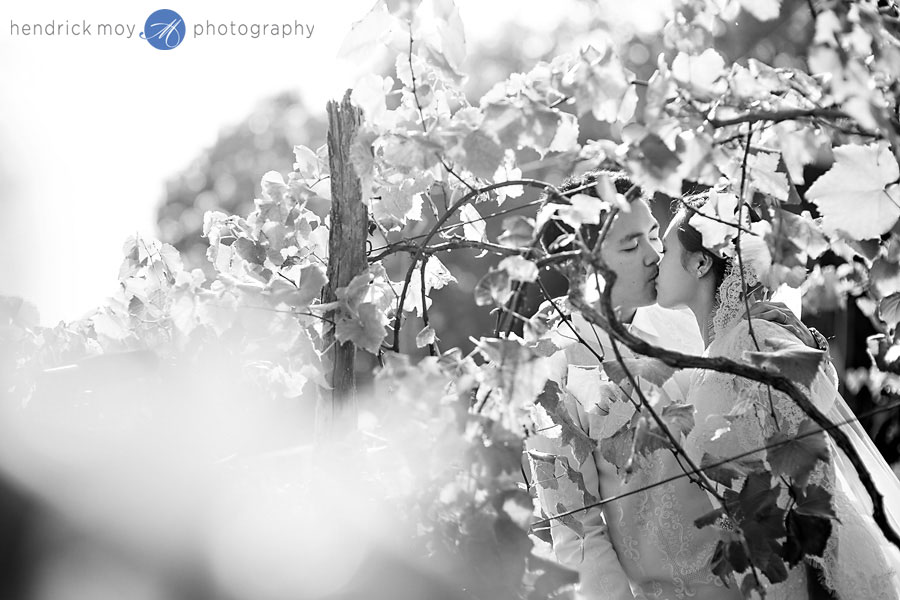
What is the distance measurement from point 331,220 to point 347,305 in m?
0.21

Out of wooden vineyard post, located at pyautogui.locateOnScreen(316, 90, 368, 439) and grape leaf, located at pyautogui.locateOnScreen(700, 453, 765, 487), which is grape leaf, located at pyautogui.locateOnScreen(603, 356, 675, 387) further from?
wooden vineyard post, located at pyautogui.locateOnScreen(316, 90, 368, 439)

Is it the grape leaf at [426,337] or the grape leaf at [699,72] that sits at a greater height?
the grape leaf at [699,72]

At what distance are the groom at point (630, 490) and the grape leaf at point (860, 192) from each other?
26.7 inches

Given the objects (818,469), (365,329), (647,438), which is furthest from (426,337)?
(818,469)

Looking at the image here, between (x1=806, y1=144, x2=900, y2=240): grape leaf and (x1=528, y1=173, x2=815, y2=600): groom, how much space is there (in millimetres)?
678

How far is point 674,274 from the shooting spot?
2.39 meters

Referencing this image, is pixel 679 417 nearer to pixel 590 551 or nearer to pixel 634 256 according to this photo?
pixel 634 256

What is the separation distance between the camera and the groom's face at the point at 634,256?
1988 millimetres

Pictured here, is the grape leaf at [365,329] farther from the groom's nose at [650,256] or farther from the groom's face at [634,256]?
the groom's nose at [650,256]

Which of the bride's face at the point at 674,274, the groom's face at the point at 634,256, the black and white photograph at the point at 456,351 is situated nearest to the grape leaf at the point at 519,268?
the black and white photograph at the point at 456,351

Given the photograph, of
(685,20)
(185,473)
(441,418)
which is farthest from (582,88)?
(185,473)

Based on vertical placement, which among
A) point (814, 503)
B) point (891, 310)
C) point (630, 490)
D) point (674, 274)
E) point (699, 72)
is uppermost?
point (699, 72)

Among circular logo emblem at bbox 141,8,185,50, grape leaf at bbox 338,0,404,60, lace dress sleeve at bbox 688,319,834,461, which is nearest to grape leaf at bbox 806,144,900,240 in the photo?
grape leaf at bbox 338,0,404,60

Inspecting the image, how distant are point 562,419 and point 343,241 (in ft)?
1.77
